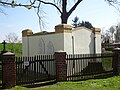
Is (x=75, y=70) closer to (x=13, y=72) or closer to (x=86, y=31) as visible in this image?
(x=86, y=31)

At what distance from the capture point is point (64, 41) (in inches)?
694

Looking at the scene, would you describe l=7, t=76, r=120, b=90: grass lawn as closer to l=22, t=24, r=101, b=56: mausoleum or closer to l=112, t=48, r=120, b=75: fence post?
l=112, t=48, r=120, b=75: fence post

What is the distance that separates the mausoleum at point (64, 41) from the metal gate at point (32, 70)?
3.43m

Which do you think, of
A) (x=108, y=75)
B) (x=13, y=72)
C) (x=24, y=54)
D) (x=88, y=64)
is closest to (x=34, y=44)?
(x=24, y=54)

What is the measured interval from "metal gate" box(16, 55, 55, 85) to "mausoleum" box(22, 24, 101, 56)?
3425mm

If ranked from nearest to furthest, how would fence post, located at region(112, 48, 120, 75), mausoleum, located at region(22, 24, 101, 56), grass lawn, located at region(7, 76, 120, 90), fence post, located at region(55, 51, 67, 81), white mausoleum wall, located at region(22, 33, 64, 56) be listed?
grass lawn, located at region(7, 76, 120, 90) < fence post, located at region(55, 51, 67, 81) < fence post, located at region(112, 48, 120, 75) < mausoleum, located at region(22, 24, 101, 56) < white mausoleum wall, located at region(22, 33, 64, 56)

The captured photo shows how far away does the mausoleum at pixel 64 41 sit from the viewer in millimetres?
17720

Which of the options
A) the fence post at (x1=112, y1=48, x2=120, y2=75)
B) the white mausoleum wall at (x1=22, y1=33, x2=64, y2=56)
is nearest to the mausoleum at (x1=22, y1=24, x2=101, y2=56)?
the white mausoleum wall at (x1=22, y1=33, x2=64, y2=56)

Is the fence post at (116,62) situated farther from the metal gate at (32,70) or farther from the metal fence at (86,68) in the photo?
the metal gate at (32,70)

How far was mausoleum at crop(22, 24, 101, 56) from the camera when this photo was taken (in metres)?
17.7

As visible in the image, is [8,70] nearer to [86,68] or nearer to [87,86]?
[87,86]

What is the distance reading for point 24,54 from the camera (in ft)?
74.2

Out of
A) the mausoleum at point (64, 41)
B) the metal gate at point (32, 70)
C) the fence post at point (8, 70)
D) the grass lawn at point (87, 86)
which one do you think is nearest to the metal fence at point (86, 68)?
the metal gate at point (32, 70)

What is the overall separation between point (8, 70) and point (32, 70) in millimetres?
2227
